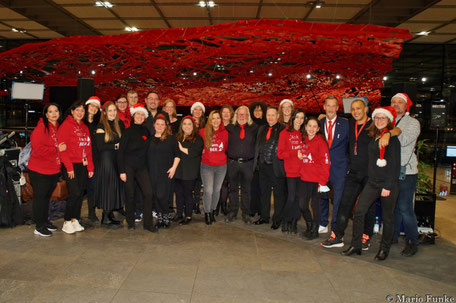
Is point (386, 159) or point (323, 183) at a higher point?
point (386, 159)

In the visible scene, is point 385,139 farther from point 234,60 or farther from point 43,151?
point 43,151

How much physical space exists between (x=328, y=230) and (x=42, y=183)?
3282mm

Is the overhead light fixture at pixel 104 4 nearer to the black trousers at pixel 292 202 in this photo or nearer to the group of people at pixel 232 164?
the group of people at pixel 232 164

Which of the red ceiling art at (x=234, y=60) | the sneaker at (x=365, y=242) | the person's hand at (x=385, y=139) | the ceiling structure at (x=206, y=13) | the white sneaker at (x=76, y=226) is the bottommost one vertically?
the white sneaker at (x=76, y=226)

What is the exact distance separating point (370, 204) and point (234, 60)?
2462 millimetres

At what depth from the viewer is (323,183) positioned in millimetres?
3574

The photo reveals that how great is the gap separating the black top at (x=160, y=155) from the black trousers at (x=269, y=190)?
1093 mm

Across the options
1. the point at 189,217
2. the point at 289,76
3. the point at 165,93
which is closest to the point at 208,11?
the point at 165,93

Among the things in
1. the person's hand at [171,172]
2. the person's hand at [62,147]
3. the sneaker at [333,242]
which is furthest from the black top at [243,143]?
the person's hand at [62,147]

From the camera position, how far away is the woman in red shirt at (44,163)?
356cm

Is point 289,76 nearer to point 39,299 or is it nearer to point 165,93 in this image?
point 165,93

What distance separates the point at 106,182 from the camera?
12.7 ft

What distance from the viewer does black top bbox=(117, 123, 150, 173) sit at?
149 inches

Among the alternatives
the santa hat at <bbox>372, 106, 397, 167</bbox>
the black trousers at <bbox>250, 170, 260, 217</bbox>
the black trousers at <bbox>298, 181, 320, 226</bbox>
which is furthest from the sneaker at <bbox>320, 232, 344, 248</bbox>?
the black trousers at <bbox>250, 170, 260, 217</bbox>
